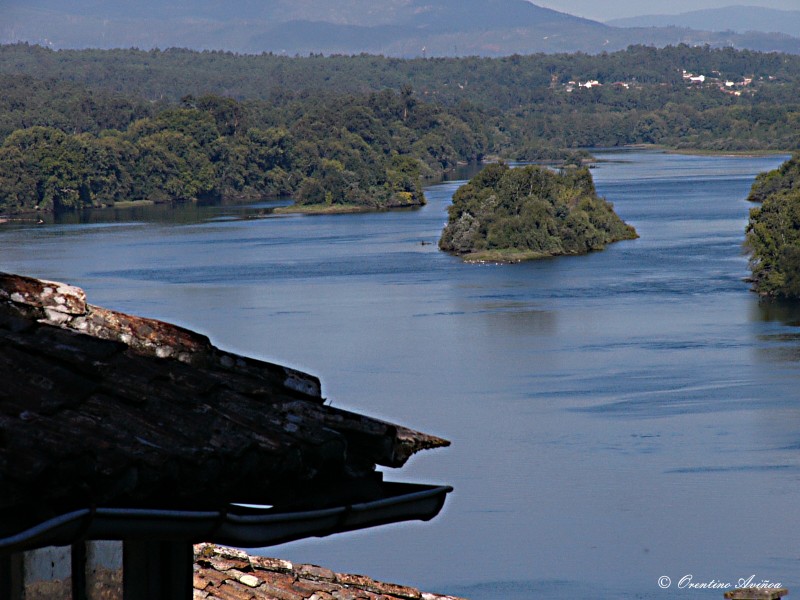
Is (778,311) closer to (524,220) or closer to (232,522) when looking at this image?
(524,220)

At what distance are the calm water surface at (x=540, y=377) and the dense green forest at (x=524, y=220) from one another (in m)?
1.38

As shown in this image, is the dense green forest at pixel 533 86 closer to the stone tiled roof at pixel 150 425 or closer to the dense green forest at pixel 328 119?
the dense green forest at pixel 328 119

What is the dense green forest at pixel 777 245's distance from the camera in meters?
38.2

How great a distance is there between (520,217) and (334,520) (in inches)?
2046

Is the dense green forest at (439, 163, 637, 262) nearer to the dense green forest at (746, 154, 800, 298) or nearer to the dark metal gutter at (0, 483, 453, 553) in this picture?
the dense green forest at (746, 154, 800, 298)

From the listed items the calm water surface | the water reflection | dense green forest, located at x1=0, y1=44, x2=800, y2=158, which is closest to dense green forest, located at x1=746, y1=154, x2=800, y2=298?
the water reflection

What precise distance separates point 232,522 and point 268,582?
4.30 m

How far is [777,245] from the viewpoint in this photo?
39.6m

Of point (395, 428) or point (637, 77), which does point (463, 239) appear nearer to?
point (395, 428)

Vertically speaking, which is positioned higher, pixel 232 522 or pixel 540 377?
pixel 232 522

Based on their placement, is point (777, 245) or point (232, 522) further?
point (777, 245)

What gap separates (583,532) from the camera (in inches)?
712

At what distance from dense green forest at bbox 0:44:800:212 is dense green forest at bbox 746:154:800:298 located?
132 feet

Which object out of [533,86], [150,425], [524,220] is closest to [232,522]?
[150,425]
